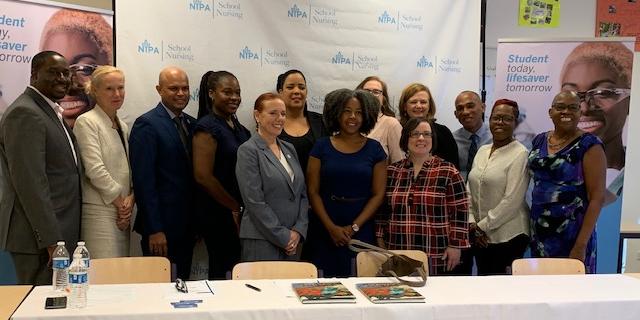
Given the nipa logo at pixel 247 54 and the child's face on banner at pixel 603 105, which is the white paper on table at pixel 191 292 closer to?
the nipa logo at pixel 247 54

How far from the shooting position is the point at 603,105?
4414 mm

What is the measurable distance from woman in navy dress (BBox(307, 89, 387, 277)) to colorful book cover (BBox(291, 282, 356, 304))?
2.73 feet

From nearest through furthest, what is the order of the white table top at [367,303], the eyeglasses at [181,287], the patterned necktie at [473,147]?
1. the white table top at [367,303]
2. the eyeglasses at [181,287]
3. the patterned necktie at [473,147]

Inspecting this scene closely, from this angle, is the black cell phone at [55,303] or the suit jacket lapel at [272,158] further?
Result: the suit jacket lapel at [272,158]

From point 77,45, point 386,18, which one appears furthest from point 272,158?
point 386,18

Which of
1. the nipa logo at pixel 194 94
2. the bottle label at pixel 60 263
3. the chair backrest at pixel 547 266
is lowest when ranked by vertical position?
the chair backrest at pixel 547 266

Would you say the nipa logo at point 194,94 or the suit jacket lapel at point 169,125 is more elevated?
the nipa logo at point 194,94

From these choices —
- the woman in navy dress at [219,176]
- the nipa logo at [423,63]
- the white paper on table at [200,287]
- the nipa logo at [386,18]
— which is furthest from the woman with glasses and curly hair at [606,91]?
the white paper on table at [200,287]

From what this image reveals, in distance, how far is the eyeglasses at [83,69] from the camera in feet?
12.1

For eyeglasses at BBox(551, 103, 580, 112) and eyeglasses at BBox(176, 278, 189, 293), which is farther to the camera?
eyeglasses at BBox(551, 103, 580, 112)

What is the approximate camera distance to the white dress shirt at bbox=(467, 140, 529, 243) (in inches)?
139

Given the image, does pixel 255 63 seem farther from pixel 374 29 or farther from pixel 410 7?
pixel 410 7

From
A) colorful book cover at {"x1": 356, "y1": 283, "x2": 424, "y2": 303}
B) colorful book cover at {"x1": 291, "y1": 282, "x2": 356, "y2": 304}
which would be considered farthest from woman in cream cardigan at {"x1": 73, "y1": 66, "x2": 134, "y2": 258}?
colorful book cover at {"x1": 356, "y1": 283, "x2": 424, "y2": 303}

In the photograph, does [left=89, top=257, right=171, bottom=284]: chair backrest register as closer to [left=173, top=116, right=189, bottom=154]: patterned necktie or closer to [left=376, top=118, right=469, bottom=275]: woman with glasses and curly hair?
[left=173, top=116, right=189, bottom=154]: patterned necktie
